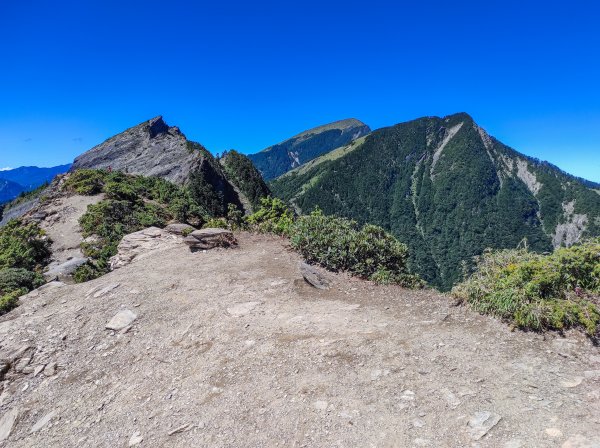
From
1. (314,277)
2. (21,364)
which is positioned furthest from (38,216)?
(314,277)

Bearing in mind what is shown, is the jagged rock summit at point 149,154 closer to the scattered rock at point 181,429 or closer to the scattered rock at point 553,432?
the scattered rock at point 181,429

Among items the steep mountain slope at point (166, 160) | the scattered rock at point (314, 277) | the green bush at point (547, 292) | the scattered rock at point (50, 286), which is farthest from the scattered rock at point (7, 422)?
the steep mountain slope at point (166, 160)

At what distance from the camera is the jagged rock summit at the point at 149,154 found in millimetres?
50094

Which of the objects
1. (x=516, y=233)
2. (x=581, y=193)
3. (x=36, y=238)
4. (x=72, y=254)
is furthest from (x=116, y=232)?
(x=581, y=193)

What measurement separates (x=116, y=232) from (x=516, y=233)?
662 feet

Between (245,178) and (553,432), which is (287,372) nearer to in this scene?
(553,432)

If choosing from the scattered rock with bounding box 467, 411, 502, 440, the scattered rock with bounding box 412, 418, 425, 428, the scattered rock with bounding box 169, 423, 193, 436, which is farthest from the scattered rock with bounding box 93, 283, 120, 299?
the scattered rock with bounding box 467, 411, 502, 440

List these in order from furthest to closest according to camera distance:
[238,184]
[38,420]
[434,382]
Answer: [238,184] < [38,420] < [434,382]

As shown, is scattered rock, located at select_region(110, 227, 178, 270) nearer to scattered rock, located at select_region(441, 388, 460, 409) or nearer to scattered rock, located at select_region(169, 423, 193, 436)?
scattered rock, located at select_region(169, 423, 193, 436)

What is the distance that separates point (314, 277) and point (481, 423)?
19.8 feet

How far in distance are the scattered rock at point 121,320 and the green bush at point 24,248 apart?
10.3 metres

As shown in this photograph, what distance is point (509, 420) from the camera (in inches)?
185

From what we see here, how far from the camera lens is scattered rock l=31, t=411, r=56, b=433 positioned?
6.70 meters

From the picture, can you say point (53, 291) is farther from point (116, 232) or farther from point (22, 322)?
point (116, 232)
